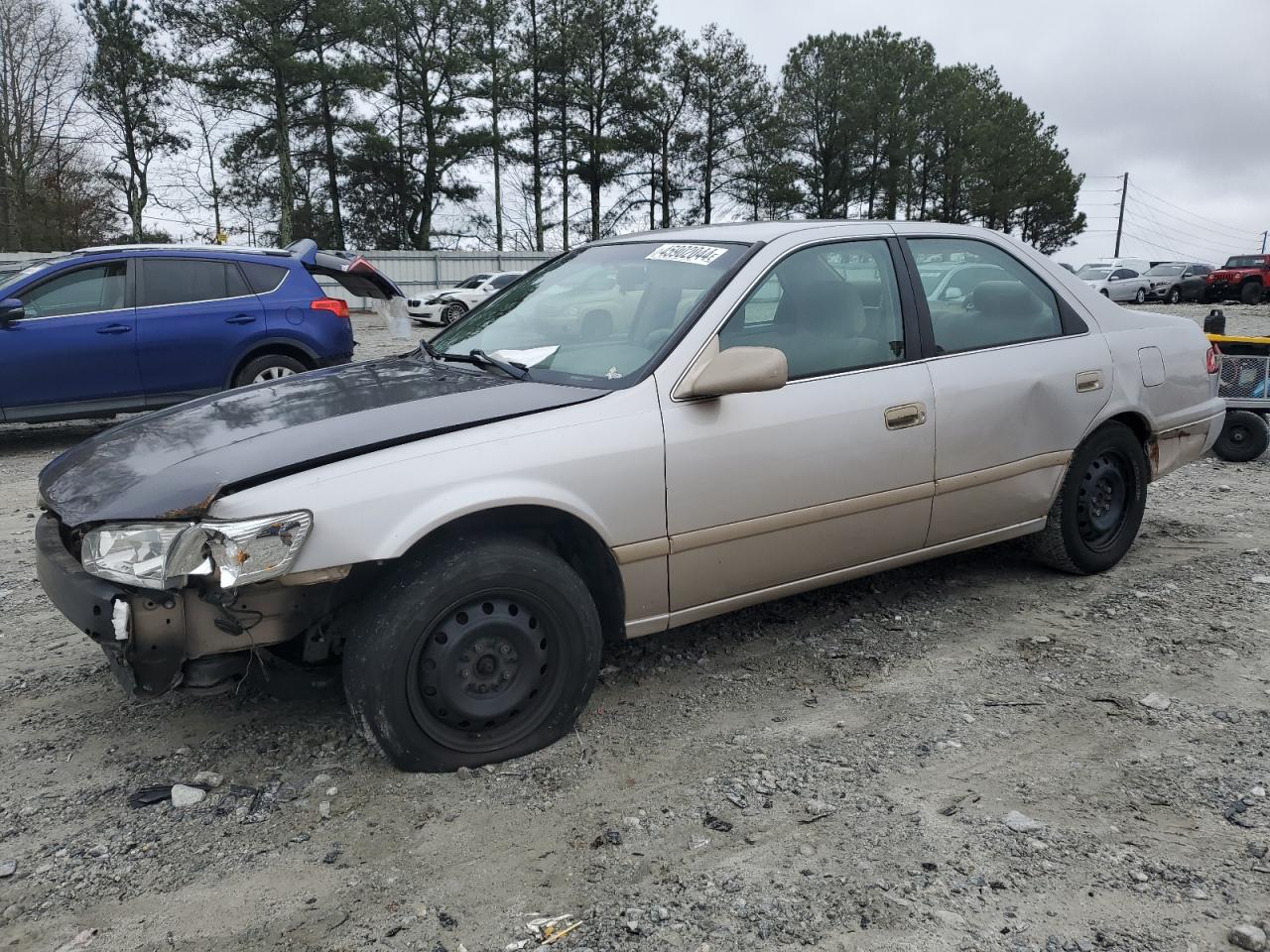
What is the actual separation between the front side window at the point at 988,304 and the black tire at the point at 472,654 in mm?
1925

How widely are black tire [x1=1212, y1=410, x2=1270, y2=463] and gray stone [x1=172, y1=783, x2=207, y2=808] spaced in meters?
7.54

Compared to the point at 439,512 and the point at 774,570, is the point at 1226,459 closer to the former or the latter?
the point at 774,570

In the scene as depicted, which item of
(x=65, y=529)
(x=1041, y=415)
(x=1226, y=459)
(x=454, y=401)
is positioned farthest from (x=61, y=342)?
(x=1226, y=459)

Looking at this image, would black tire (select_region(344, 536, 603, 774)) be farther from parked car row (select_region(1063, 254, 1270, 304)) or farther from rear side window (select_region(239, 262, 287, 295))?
parked car row (select_region(1063, 254, 1270, 304))

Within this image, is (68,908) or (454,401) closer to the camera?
(68,908)

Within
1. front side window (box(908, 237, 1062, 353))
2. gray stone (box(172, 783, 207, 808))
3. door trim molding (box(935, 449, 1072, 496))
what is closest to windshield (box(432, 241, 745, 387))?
front side window (box(908, 237, 1062, 353))

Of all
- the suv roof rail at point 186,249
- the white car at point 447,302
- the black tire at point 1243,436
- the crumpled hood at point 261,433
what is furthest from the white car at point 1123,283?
the crumpled hood at point 261,433

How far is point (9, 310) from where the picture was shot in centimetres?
787

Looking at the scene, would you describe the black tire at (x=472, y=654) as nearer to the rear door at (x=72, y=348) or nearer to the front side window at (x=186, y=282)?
the rear door at (x=72, y=348)

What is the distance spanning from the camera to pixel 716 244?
3.81m

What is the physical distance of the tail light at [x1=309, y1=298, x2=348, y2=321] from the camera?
910 centimetres

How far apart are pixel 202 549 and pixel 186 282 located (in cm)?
680

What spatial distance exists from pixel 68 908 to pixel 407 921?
840mm

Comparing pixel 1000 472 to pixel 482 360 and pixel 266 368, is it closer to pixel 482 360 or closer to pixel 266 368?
pixel 482 360
